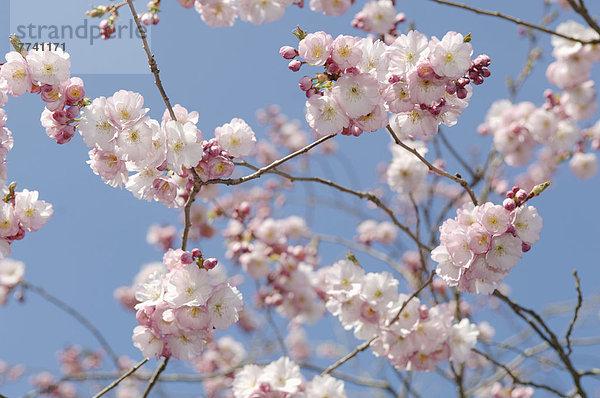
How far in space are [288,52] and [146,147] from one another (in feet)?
1.92

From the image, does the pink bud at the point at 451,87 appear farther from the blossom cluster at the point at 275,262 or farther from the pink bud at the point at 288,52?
the blossom cluster at the point at 275,262

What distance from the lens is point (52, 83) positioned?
1774mm

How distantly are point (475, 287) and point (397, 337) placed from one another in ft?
2.17

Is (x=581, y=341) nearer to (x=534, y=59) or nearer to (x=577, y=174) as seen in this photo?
(x=534, y=59)

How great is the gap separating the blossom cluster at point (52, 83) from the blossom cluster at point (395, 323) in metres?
1.35

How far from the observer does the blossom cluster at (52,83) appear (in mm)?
1781

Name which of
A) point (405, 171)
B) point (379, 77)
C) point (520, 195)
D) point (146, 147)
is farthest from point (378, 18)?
point (146, 147)

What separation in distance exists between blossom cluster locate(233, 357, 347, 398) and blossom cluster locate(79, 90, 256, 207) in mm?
891

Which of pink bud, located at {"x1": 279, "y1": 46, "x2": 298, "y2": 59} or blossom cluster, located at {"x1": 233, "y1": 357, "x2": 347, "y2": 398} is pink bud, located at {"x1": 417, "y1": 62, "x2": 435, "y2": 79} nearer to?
pink bud, located at {"x1": 279, "y1": 46, "x2": 298, "y2": 59}

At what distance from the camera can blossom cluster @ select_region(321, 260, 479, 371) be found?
2.37 metres

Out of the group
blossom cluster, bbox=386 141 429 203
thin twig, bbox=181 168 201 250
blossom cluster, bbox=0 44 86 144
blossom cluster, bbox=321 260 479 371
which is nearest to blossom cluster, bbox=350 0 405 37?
blossom cluster, bbox=386 141 429 203

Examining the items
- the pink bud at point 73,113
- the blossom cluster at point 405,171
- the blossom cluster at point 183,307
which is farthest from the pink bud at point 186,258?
the blossom cluster at point 405,171

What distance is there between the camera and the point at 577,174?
5.52m

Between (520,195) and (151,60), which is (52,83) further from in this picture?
(520,195)
